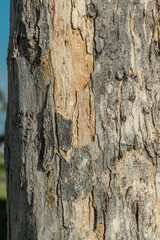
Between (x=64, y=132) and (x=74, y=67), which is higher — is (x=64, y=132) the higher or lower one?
the lower one

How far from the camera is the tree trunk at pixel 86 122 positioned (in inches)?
66.7

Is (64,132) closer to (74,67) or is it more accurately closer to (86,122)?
(86,122)

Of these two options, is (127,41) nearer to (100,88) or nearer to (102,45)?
(102,45)

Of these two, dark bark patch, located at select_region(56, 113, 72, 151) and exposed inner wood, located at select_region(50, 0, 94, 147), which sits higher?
exposed inner wood, located at select_region(50, 0, 94, 147)

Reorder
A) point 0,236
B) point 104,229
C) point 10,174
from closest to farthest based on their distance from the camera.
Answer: point 104,229, point 10,174, point 0,236

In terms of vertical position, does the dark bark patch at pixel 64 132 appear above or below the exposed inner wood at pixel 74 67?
below

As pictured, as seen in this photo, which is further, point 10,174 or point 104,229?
point 10,174

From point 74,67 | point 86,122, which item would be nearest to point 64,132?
point 86,122

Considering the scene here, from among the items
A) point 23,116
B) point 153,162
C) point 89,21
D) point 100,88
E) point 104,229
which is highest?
point 89,21

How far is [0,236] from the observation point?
16.1 ft

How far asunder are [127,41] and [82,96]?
314 millimetres

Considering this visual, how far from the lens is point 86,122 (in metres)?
1.70

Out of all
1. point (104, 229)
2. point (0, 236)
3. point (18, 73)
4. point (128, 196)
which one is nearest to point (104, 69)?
point (18, 73)

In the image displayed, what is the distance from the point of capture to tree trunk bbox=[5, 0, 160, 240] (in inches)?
66.7
